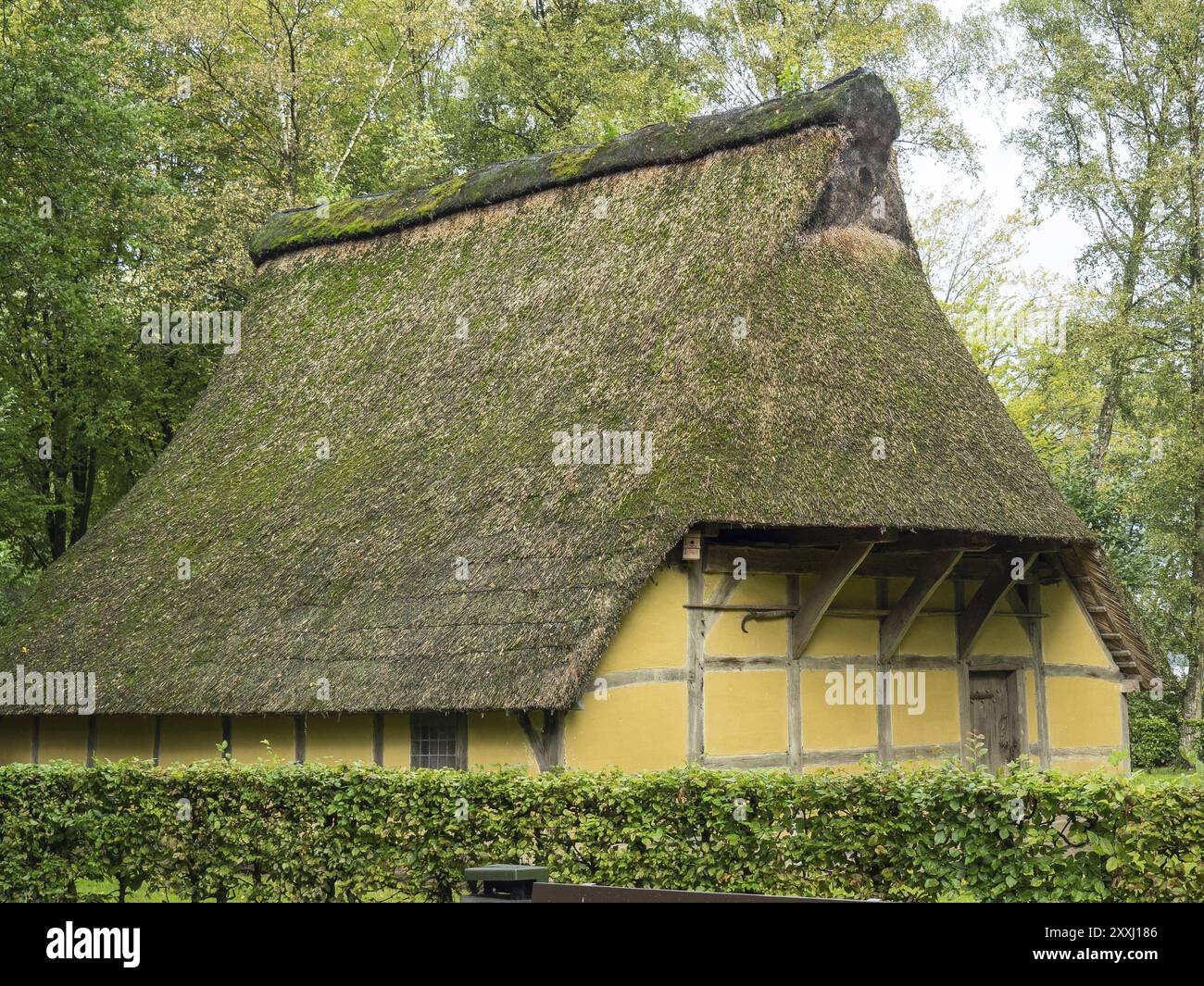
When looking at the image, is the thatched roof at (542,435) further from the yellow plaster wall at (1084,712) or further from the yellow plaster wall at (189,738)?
the yellow plaster wall at (1084,712)

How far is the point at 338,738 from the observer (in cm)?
1476

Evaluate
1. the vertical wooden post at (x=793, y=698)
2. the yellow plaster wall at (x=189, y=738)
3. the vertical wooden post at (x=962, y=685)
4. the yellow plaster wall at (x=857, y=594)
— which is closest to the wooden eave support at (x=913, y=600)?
the yellow plaster wall at (x=857, y=594)

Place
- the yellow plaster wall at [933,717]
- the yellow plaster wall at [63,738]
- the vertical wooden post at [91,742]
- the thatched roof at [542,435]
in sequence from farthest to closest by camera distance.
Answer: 1. the yellow plaster wall at [63,738]
2. the vertical wooden post at [91,742]
3. the yellow plaster wall at [933,717]
4. the thatched roof at [542,435]

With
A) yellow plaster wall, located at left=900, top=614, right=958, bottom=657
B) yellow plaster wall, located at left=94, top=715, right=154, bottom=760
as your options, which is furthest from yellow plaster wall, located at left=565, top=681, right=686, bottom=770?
yellow plaster wall, located at left=94, top=715, right=154, bottom=760

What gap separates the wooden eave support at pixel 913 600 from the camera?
1395 centimetres

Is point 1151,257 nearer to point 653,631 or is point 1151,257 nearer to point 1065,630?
point 1065,630

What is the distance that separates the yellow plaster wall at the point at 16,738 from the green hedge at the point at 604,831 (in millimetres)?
6381

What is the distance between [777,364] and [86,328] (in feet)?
41.3

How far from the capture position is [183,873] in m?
11.3

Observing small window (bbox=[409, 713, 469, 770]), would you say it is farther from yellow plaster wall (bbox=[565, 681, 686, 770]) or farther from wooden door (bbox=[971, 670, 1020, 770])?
wooden door (bbox=[971, 670, 1020, 770])
